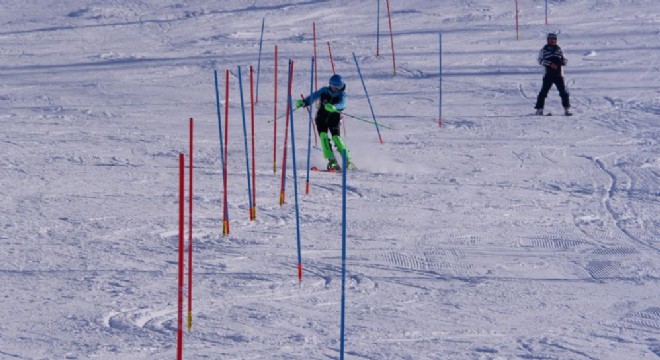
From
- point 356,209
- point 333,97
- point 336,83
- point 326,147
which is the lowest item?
point 356,209

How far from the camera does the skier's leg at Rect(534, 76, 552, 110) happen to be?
1576 centimetres

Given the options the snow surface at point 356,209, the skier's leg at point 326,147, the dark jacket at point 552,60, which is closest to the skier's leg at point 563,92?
the dark jacket at point 552,60

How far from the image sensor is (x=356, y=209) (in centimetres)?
1043

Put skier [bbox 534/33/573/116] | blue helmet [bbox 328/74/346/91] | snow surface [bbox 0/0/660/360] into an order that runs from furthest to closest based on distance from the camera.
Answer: skier [bbox 534/33/573/116] < blue helmet [bbox 328/74/346/91] < snow surface [bbox 0/0/660/360]

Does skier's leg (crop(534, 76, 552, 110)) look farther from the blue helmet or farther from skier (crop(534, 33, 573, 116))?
the blue helmet

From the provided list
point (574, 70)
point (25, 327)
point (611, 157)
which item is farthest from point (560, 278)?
point (574, 70)

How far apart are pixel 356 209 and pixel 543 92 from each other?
20.5ft

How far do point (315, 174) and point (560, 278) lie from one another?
171 inches

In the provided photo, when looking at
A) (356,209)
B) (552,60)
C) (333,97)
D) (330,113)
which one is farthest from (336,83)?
(552,60)

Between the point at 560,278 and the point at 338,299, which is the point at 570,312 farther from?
the point at 338,299

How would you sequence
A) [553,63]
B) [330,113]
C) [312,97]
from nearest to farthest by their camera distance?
[312,97] < [330,113] < [553,63]

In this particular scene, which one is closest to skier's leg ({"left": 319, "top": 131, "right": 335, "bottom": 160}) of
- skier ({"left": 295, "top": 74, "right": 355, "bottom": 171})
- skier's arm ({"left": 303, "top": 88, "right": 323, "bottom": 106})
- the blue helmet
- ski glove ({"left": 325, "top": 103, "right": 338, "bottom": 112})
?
skier ({"left": 295, "top": 74, "right": 355, "bottom": 171})

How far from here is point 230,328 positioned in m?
6.91

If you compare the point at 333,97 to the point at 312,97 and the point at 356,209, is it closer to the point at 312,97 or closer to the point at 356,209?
the point at 312,97
